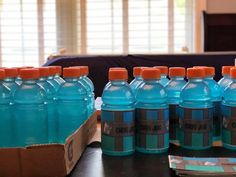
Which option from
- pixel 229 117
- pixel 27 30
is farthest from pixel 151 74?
pixel 27 30

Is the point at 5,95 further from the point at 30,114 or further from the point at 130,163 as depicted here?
the point at 130,163

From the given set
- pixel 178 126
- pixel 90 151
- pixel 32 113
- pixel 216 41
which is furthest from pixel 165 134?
pixel 216 41

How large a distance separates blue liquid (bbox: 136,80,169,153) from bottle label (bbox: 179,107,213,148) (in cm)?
5

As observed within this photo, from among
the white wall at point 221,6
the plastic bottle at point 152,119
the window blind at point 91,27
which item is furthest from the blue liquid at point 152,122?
the white wall at point 221,6

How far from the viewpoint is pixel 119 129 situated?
95 centimetres

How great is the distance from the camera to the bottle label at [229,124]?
0.99 metres

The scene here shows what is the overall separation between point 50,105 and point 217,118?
1.51 feet

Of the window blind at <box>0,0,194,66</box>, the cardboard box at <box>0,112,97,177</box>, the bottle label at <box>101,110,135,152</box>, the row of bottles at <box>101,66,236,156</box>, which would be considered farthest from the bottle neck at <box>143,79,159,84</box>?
the window blind at <box>0,0,194,66</box>

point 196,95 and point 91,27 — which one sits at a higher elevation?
point 91,27

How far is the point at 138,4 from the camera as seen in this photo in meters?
4.02

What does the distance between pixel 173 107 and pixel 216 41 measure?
305cm

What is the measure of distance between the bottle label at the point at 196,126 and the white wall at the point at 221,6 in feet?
10.6

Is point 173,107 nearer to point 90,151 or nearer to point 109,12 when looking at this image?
point 90,151

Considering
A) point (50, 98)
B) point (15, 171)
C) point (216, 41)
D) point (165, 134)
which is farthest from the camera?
point (216, 41)
